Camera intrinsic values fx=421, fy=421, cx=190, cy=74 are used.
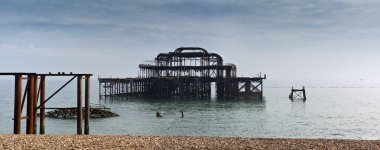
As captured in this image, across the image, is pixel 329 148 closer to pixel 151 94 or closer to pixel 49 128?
pixel 49 128

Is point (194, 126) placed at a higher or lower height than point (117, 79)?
lower

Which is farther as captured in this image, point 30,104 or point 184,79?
point 184,79

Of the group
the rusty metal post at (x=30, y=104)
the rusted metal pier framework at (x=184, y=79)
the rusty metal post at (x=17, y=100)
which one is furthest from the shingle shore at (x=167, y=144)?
the rusted metal pier framework at (x=184, y=79)

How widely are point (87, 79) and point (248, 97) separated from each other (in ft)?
192

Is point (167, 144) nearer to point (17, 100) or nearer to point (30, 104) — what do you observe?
Result: point (17, 100)

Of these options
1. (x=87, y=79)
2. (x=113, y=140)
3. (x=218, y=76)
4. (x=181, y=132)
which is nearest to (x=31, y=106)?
(x=87, y=79)

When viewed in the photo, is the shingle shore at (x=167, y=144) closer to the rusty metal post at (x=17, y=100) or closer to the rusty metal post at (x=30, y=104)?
the rusty metal post at (x=17, y=100)

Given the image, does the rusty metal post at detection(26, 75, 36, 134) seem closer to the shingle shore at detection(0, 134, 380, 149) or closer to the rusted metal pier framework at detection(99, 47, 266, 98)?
the shingle shore at detection(0, 134, 380, 149)

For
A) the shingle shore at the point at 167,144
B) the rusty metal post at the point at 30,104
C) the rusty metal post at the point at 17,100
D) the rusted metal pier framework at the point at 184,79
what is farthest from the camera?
the rusted metal pier framework at the point at 184,79

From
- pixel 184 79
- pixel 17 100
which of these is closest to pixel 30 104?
pixel 17 100

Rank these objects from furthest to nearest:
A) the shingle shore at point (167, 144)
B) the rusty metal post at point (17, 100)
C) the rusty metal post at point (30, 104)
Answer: the rusty metal post at point (30, 104)
the rusty metal post at point (17, 100)
the shingle shore at point (167, 144)

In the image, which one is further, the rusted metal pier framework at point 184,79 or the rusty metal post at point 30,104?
the rusted metal pier framework at point 184,79

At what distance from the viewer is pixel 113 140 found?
15688mm

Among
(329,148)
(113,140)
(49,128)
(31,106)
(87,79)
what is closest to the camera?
(329,148)
